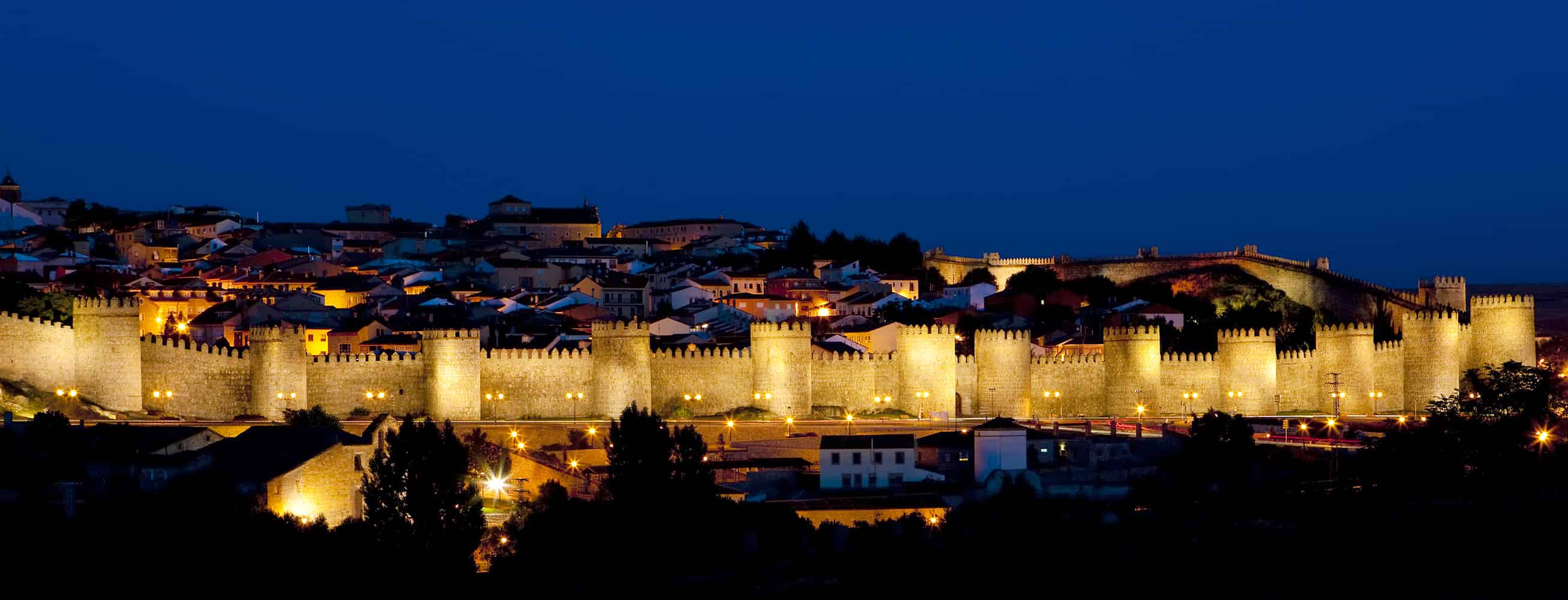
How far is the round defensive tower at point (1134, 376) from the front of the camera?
42156 mm

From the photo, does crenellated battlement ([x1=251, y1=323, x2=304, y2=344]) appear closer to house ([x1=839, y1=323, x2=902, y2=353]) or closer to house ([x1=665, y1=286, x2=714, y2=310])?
house ([x1=839, y1=323, x2=902, y2=353])

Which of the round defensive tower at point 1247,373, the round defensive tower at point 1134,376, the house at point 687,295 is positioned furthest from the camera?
the house at point 687,295

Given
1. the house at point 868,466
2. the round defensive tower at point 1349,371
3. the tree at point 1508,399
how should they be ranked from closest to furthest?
the house at point 868,466
the tree at point 1508,399
the round defensive tower at point 1349,371

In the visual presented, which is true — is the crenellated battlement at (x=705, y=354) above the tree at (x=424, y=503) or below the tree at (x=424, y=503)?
above

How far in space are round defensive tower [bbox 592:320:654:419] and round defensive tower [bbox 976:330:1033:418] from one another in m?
6.85

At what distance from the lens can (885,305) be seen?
6053cm

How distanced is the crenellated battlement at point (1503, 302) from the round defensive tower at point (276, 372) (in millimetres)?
24810

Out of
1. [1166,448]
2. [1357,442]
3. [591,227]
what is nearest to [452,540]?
[1166,448]

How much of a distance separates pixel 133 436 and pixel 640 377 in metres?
11.2

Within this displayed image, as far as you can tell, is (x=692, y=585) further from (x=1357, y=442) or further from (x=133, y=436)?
(x=1357, y=442)

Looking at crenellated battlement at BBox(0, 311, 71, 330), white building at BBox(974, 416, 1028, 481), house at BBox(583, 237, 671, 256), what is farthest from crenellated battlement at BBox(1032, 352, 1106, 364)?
house at BBox(583, 237, 671, 256)

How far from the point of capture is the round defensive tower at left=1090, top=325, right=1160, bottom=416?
1660 inches

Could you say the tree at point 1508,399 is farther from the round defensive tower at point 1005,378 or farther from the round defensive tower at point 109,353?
the round defensive tower at point 109,353

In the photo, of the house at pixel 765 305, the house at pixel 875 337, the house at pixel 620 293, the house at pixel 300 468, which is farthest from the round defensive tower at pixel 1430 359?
the house at pixel 620 293
